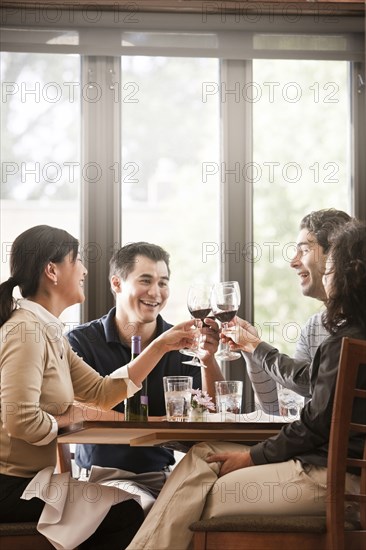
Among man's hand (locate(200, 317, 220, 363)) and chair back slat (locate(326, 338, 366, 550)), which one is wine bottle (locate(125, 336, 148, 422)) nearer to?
man's hand (locate(200, 317, 220, 363))

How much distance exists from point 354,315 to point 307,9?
2.31 m

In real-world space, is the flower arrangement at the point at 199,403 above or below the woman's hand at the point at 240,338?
below

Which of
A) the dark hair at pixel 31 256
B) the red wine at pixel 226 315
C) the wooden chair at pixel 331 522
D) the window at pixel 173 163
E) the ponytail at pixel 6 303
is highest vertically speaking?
the window at pixel 173 163

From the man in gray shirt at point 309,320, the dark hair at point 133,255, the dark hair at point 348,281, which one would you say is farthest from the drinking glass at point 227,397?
the dark hair at point 133,255

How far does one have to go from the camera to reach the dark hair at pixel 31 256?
2.41 m

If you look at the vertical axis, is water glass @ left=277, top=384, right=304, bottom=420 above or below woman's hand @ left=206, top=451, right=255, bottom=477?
above

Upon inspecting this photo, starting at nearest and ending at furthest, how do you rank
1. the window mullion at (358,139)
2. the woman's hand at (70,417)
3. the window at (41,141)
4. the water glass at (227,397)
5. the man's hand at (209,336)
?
the woman's hand at (70,417)
the water glass at (227,397)
the man's hand at (209,336)
the window at (41,141)
the window mullion at (358,139)

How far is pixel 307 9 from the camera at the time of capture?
3922 mm

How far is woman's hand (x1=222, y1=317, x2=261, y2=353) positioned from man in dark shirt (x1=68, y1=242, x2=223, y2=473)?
0.38 feet

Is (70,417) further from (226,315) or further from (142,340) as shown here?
(142,340)

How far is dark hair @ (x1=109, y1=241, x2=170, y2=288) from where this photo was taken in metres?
3.28

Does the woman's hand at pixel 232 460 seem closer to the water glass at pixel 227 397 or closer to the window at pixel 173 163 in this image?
the water glass at pixel 227 397

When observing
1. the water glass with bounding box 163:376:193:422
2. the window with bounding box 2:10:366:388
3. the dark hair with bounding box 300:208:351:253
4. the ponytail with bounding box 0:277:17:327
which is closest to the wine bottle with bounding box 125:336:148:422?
the water glass with bounding box 163:376:193:422

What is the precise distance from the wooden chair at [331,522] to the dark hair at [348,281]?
6.5 inches
